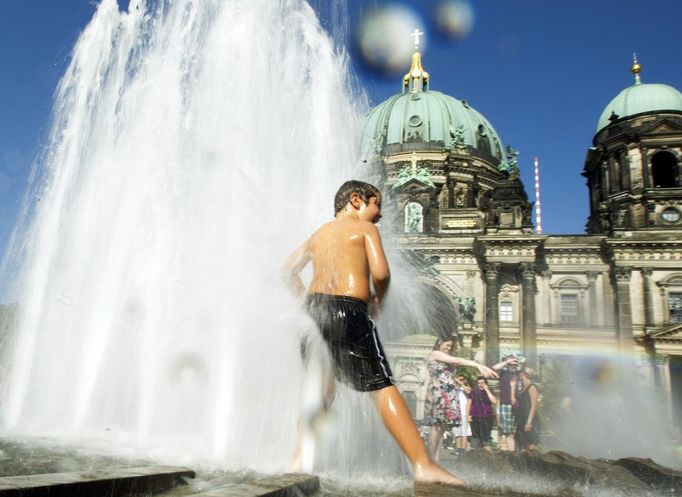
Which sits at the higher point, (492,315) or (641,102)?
(641,102)

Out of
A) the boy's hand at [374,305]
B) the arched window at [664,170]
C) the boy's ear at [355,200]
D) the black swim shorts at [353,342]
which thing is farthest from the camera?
the arched window at [664,170]

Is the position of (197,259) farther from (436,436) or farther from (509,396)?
(509,396)

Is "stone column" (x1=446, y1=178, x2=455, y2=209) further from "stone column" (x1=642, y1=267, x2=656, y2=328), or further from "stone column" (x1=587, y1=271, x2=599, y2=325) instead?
"stone column" (x1=642, y1=267, x2=656, y2=328)

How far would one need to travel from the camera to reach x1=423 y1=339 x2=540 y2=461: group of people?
872 centimetres

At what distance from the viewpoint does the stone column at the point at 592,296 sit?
107 ft

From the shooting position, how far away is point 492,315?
107 ft

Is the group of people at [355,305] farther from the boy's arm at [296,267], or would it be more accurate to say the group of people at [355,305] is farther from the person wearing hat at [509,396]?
the person wearing hat at [509,396]

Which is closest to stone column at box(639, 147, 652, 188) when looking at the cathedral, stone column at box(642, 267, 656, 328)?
the cathedral

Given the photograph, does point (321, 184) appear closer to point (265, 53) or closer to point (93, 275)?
point (265, 53)

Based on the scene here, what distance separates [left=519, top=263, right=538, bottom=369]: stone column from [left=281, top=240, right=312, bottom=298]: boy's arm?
28.9m

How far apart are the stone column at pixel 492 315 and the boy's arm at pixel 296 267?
28.8 m

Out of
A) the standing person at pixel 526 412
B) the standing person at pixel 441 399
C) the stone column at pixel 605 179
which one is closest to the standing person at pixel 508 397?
the standing person at pixel 526 412

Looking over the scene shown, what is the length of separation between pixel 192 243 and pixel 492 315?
2808cm

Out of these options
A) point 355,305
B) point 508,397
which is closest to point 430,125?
point 508,397
